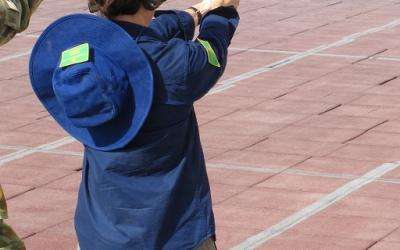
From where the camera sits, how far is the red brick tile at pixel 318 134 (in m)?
8.90

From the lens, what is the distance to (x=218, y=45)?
371 centimetres

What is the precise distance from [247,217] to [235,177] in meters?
0.92

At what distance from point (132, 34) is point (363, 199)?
4.01 metres

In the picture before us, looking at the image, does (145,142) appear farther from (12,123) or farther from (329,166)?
(12,123)

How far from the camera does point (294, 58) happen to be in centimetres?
1228

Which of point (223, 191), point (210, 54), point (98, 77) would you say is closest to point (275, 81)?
point (223, 191)

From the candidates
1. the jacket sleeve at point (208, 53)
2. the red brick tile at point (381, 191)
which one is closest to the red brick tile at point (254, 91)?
the red brick tile at point (381, 191)

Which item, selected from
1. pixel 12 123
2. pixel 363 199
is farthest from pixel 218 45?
pixel 12 123

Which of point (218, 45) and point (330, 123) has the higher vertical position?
point (218, 45)

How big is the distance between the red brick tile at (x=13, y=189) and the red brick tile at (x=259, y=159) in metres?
1.40

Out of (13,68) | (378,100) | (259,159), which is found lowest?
(13,68)

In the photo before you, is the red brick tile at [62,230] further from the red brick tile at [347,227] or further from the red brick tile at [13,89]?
the red brick tile at [13,89]

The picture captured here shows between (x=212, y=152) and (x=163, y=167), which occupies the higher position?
(x=163, y=167)

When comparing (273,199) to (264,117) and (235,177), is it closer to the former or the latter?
(235,177)
